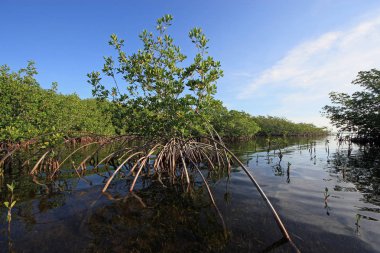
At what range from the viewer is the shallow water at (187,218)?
12.9 feet

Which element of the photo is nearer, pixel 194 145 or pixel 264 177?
pixel 264 177

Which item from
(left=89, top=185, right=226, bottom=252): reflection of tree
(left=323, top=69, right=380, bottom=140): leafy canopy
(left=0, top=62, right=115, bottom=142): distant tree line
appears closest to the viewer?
(left=89, top=185, right=226, bottom=252): reflection of tree

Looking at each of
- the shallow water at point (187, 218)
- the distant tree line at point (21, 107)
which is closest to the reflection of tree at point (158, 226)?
the shallow water at point (187, 218)

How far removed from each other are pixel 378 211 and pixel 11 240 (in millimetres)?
8036

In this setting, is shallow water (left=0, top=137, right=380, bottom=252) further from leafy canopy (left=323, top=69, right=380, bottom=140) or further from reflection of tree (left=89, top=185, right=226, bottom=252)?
leafy canopy (left=323, top=69, right=380, bottom=140)

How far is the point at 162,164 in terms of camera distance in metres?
10.4

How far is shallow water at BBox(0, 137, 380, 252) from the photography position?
3924mm

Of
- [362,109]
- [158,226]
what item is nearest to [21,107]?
[158,226]

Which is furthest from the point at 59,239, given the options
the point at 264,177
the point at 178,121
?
the point at 264,177

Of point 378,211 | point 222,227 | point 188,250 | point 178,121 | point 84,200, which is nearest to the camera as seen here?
point 188,250

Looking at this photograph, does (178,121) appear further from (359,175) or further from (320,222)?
(359,175)

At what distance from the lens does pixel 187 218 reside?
5.07 metres

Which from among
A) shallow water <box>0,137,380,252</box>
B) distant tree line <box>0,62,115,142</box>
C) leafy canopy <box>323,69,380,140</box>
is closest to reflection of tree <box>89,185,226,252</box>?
shallow water <box>0,137,380,252</box>

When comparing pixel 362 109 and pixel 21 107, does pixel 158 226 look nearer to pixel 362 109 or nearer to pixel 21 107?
pixel 21 107
